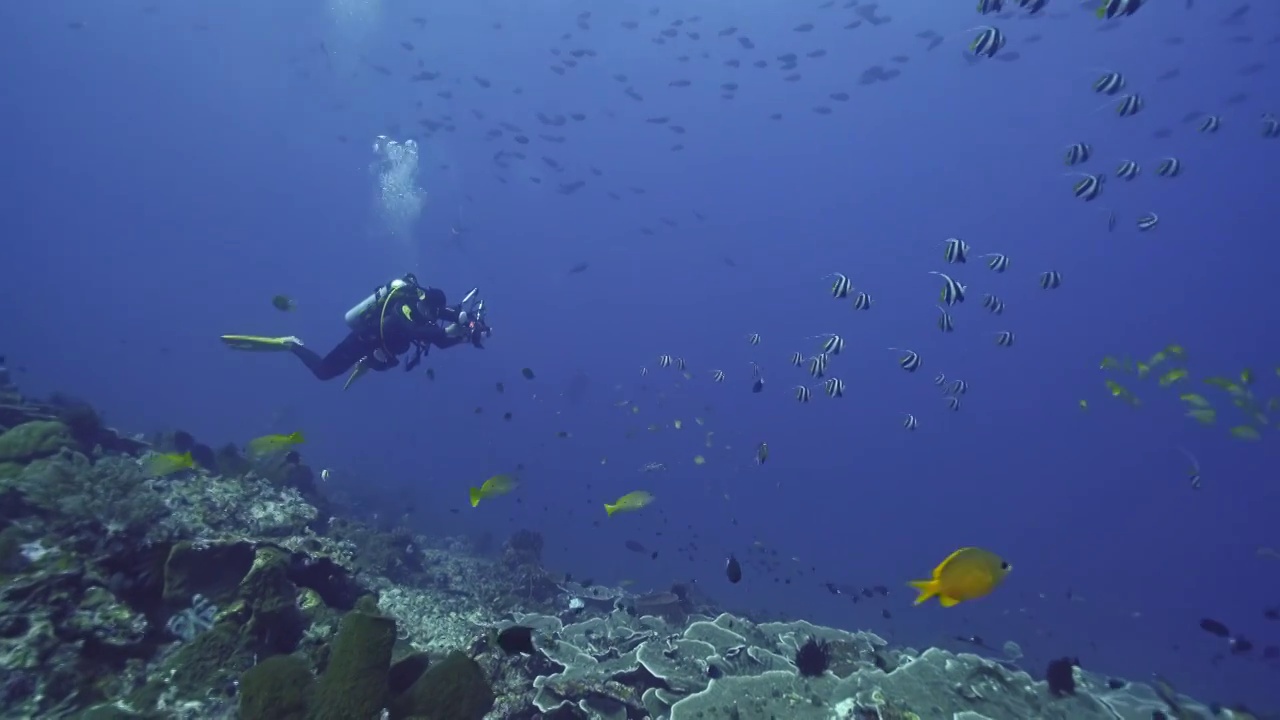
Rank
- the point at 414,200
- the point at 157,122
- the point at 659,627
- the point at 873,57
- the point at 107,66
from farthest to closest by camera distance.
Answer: the point at 157,122 < the point at 414,200 < the point at 107,66 < the point at 873,57 < the point at 659,627

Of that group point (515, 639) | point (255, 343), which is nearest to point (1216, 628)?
point (515, 639)

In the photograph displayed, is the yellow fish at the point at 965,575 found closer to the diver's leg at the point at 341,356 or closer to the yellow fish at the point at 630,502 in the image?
the yellow fish at the point at 630,502

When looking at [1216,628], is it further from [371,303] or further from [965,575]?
[371,303]

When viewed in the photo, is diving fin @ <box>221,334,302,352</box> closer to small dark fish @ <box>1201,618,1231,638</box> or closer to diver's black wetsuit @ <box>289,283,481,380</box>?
diver's black wetsuit @ <box>289,283,481,380</box>

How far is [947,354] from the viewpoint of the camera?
134375 millimetres

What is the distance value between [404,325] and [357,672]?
28.3ft

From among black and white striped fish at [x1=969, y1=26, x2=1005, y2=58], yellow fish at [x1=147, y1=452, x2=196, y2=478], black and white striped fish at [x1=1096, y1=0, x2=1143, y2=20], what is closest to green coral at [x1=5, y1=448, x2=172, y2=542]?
yellow fish at [x1=147, y1=452, x2=196, y2=478]

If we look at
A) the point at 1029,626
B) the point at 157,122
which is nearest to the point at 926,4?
the point at 1029,626

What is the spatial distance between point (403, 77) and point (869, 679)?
103040mm

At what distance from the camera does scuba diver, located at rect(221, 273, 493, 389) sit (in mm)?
11383

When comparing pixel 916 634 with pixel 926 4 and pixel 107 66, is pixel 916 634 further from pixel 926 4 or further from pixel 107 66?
pixel 107 66

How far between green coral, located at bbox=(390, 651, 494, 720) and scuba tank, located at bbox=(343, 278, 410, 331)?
346 inches

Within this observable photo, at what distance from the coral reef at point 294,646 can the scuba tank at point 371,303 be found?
3.88 metres

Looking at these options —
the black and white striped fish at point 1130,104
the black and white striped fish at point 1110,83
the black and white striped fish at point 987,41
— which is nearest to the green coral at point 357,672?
the black and white striped fish at point 987,41
